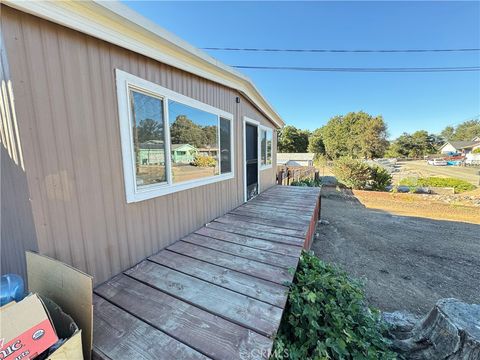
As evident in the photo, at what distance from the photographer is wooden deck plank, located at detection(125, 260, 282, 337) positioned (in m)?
1.36

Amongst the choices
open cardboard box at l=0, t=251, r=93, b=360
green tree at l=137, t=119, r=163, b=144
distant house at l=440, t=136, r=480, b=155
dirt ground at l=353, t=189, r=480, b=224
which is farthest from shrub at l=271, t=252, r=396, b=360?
distant house at l=440, t=136, r=480, b=155

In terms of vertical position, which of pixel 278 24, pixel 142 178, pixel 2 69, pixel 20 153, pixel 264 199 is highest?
pixel 278 24

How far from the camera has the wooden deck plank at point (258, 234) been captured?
2601mm

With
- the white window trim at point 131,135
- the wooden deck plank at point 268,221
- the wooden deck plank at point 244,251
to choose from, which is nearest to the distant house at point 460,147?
the wooden deck plank at point 268,221

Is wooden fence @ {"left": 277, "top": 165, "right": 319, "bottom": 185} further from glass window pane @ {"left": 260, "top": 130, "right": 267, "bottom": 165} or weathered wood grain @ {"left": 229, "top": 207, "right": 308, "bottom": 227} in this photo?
weathered wood grain @ {"left": 229, "top": 207, "right": 308, "bottom": 227}

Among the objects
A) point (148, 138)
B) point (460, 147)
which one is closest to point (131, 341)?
point (148, 138)

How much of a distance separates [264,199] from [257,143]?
1571mm

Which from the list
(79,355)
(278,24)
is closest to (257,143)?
(79,355)

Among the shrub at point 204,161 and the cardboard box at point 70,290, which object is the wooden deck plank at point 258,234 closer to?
the shrub at point 204,161

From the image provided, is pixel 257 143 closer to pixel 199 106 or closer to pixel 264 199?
pixel 264 199

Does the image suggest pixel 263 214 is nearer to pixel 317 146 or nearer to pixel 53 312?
pixel 53 312

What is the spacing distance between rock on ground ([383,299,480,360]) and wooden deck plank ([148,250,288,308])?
3.81 feet

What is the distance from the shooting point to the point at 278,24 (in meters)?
7.71

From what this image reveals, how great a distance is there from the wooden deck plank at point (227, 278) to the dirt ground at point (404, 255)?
254cm
